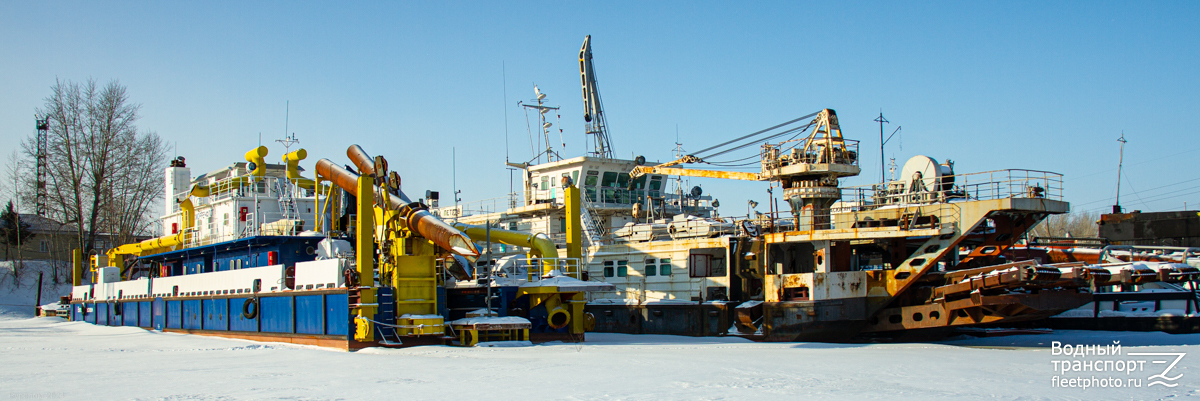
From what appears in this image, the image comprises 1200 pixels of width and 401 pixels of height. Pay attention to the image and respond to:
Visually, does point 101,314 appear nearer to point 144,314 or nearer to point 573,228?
point 144,314

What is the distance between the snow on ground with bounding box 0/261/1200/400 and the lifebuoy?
248 centimetres

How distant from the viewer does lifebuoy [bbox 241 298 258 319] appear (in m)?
25.5

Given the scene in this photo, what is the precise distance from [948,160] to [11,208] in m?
56.9

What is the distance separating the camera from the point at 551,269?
2511 centimetres

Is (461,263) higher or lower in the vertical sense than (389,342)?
higher

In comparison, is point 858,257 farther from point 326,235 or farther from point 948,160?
point 326,235

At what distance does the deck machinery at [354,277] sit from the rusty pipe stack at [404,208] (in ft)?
0.10

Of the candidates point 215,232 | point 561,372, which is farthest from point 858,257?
point 215,232

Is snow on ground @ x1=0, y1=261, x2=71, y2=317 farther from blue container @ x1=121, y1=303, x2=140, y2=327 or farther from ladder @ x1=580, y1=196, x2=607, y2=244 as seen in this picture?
ladder @ x1=580, y1=196, x2=607, y2=244

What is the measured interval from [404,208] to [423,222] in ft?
3.32

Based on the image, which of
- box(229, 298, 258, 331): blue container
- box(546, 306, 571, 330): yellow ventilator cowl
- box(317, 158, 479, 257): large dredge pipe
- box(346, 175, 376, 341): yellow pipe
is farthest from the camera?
box(229, 298, 258, 331): blue container

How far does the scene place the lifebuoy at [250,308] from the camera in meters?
25.5

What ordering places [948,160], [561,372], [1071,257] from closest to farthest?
[561,372]
[948,160]
[1071,257]

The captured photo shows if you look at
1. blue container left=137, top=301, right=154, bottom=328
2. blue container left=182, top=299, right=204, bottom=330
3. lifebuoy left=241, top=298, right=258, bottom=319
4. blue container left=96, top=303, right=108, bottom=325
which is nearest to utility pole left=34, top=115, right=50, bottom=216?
blue container left=96, top=303, right=108, bottom=325
